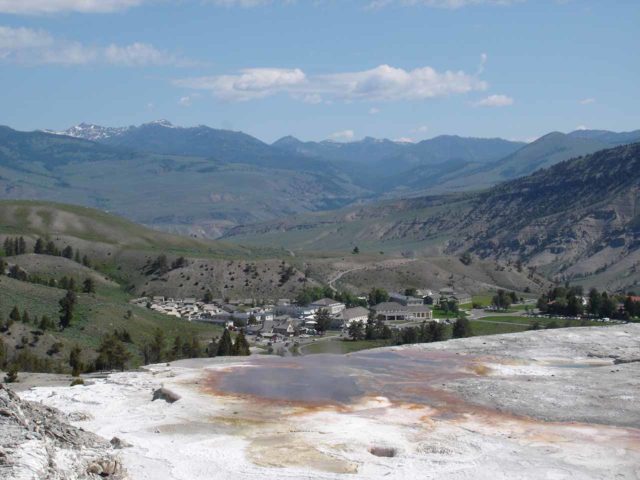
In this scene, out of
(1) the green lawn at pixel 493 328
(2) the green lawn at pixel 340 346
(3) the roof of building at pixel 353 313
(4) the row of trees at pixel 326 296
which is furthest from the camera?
(4) the row of trees at pixel 326 296

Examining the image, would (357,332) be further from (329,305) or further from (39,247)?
(39,247)

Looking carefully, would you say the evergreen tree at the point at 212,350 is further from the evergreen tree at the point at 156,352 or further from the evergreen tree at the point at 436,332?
the evergreen tree at the point at 436,332

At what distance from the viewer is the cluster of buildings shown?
12600cm

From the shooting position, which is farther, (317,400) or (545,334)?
(545,334)

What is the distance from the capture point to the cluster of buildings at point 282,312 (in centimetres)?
12600

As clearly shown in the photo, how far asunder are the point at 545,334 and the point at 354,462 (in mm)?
55155

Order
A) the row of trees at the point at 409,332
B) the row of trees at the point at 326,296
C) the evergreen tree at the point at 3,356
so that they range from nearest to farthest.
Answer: the evergreen tree at the point at 3,356
the row of trees at the point at 409,332
the row of trees at the point at 326,296

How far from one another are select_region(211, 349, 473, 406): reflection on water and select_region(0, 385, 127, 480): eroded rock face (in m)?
17.5

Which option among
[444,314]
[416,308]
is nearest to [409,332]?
[416,308]

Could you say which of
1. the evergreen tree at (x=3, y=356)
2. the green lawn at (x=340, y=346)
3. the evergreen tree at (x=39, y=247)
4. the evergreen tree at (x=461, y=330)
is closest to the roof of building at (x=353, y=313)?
the green lawn at (x=340, y=346)

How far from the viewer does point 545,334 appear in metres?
89.8

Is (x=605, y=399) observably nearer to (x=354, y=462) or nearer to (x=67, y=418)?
(x=354, y=462)

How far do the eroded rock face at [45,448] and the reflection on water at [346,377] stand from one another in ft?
57.6

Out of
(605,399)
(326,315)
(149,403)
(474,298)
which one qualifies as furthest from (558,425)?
(474,298)
